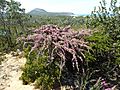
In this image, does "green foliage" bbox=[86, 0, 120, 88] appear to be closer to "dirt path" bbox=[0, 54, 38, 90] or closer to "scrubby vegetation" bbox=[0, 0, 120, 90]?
"scrubby vegetation" bbox=[0, 0, 120, 90]

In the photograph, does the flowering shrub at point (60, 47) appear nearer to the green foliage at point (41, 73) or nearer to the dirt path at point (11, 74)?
the green foliage at point (41, 73)

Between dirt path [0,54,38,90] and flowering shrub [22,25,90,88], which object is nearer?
flowering shrub [22,25,90,88]

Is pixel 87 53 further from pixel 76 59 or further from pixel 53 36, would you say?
pixel 53 36

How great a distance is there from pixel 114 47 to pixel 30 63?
2.72 m

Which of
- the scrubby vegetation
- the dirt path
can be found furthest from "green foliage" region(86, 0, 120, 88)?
the dirt path

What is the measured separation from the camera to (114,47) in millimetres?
10289

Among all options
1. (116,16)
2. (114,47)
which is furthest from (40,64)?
(116,16)

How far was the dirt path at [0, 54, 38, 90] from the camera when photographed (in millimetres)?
10632

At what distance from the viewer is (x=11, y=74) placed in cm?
1211

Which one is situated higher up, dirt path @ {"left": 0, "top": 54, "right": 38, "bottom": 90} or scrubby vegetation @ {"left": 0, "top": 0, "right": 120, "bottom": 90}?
scrubby vegetation @ {"left": 0, "top": 0, "right": 120, "bottom": 90}

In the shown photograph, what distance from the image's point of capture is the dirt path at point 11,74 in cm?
1063

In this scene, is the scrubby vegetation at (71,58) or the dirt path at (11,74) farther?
the dirt path at (11,74)

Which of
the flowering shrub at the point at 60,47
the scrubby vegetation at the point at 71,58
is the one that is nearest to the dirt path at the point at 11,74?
the scrubby vegetation at the point at 71,58

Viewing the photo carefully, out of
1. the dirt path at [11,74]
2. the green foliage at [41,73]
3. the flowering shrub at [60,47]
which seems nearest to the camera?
the flowering shrub at [60,47]
